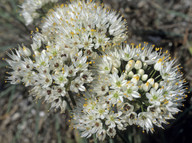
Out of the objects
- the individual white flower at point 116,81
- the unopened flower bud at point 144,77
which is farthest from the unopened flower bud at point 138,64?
the individual white flower at point 116,81

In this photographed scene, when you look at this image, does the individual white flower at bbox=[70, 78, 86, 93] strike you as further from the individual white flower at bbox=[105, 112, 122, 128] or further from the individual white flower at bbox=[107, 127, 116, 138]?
the individual white flower at bbox=[107, 127, 116, 138]

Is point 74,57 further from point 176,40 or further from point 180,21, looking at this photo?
point 180,21

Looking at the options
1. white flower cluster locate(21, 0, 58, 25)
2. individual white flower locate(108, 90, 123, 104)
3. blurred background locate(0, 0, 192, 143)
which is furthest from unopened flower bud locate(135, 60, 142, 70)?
blurred background locate(0, 0, 192, 143)

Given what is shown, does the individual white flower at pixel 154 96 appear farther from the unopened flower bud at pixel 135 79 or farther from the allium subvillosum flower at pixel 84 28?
the allium subvillosum flower at pixel 84 28

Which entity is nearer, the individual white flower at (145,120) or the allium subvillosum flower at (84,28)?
the individual white flower at (145,120)

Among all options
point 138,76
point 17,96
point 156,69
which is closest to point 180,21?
point 156,69
